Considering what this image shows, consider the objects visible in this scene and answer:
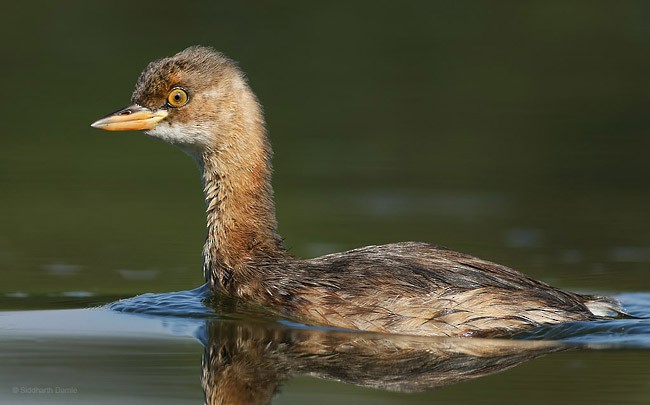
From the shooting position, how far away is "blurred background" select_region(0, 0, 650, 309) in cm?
1195

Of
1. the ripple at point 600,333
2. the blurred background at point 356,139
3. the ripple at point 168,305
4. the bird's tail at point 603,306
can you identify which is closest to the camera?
the ripple at point 600,333

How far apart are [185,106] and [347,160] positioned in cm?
500

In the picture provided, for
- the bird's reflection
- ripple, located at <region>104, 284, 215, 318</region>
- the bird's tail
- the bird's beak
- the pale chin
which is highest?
the bird's beak

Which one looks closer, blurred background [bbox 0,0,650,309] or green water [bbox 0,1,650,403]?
green water [bbox 0,1,650,403]

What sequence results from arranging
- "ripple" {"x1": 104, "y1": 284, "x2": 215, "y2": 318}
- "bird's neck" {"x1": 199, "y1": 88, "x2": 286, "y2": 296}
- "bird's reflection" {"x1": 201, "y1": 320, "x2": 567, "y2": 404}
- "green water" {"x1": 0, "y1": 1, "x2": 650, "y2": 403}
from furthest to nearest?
"bird's neck" {"x1": 199, "y1": 88, "x2": 286, "y2": 296}, "ripple" {"x1": 104, "y1": 284, "x2": 215, "y2": 318}, "green water" {"x1": 0, "y1": 1, "x2": 650, "y2": 403}, "bird's reflection" {"x1": 201, "y1": 320, "x2": 567, "y2": 404}

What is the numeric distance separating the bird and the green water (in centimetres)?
69

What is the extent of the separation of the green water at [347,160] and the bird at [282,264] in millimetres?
691

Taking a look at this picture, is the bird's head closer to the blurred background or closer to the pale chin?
the pale chin

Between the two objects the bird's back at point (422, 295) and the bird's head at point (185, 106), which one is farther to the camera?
the bird's head at point (185, 106)

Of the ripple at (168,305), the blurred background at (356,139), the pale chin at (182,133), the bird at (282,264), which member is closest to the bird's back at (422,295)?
the bird at (282,264)

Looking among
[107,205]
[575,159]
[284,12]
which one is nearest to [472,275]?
[107,205]

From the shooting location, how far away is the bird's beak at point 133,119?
10.5 m

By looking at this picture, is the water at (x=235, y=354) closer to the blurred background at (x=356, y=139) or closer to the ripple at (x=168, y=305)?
the ripple at (x=168, y=305)

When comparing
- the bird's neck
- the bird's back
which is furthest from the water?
the bird's neck
